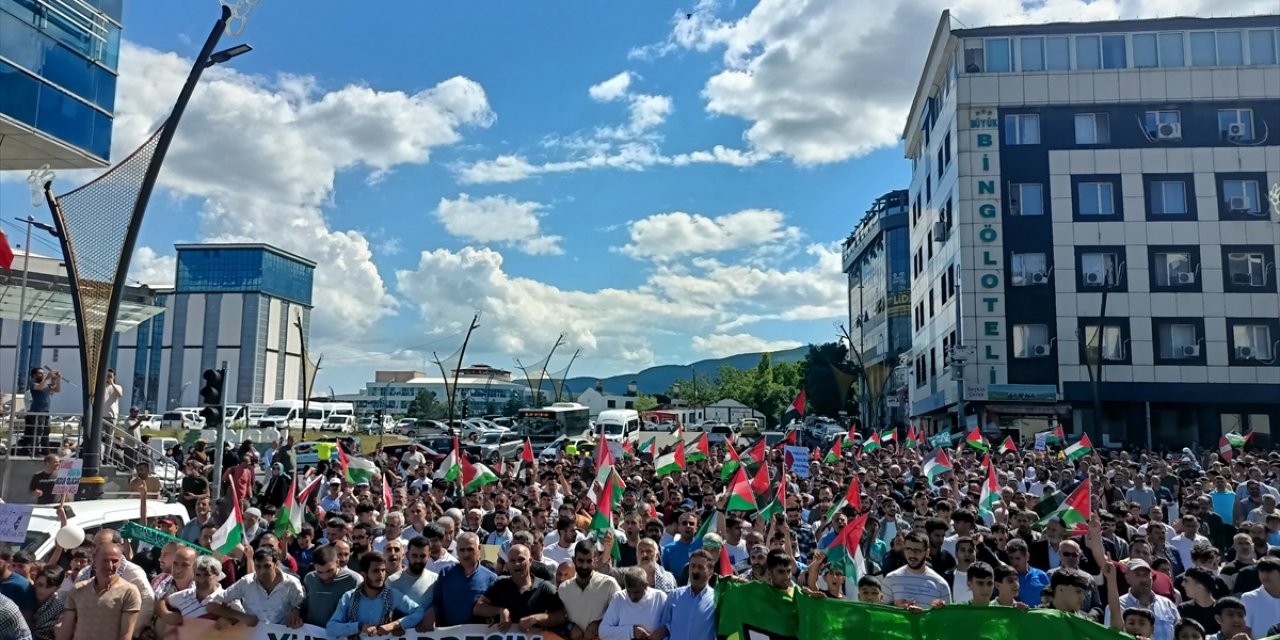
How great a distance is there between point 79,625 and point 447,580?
2.53 meters

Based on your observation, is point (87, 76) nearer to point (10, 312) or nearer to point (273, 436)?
point (10, 312)

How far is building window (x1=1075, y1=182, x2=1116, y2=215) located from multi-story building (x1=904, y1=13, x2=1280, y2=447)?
0.28 feet

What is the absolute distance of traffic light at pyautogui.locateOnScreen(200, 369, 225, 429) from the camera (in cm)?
1468

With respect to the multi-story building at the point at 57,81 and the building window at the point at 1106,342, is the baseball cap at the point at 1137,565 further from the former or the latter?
the building window at the point at 1106,342

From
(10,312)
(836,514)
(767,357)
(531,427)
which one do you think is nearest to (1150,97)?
(531,427)

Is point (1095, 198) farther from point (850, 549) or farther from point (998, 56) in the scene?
point (850, 549)

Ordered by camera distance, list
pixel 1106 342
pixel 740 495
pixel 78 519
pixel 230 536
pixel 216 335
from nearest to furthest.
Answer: pixel 78 519
pixel 230 536
pixel 740 495
pixel 1106 342
pixel 216 335

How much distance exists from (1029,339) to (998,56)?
12.7 m

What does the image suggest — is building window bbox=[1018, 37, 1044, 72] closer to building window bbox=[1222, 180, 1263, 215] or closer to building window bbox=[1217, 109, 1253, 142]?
building window bbox=[1217, 109, 1253, 142]

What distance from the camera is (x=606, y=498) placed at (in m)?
11.8

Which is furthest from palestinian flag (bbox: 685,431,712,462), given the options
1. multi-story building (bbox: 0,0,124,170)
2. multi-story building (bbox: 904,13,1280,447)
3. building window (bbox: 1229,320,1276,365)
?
building window (bbox: 1229,320,1276,365)

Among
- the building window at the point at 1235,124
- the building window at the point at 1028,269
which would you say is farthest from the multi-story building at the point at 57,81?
the building window at the point at 1235,124

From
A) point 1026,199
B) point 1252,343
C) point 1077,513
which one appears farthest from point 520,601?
point 1252,343

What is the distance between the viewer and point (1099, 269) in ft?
142
